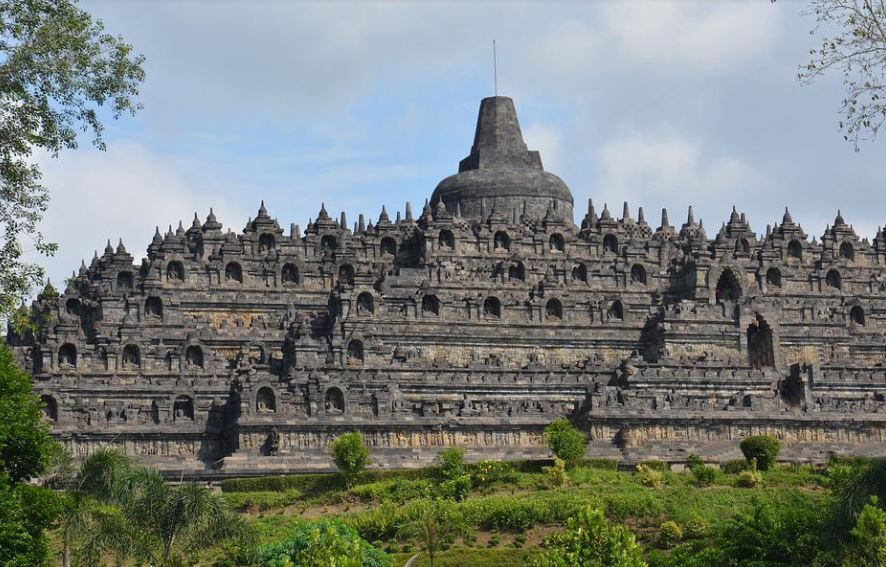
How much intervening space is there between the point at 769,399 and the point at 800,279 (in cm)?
2063

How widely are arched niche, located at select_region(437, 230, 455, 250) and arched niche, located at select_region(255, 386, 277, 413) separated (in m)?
23.2

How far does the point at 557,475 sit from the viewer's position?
7512cm

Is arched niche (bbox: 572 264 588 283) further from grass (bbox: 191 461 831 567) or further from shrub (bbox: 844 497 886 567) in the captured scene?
shrub (bbox: 844 497 886 567)

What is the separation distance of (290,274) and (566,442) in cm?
3019

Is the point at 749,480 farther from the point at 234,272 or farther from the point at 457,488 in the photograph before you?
the point at 234,272

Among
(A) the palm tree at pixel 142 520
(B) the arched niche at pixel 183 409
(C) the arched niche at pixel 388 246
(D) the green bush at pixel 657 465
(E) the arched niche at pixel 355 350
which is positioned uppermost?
(C) the arched niche at pixel 388 246

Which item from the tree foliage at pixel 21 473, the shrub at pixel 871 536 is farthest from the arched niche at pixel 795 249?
the shrub at pixel 871 536

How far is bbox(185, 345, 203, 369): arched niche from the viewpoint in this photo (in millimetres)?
94188

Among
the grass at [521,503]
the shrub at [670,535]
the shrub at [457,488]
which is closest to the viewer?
the shrub at [670,535]

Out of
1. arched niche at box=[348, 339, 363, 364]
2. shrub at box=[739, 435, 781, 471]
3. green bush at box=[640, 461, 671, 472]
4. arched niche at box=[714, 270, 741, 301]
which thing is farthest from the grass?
arched niche at box=[714, 270, 741, 301]

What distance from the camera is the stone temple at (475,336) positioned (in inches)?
3364

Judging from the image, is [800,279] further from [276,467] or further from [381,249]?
[276,467]

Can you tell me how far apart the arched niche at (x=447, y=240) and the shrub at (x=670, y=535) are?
4109 centimetres

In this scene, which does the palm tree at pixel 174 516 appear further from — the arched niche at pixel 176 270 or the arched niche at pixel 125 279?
the arched niche at pixel 125 279
